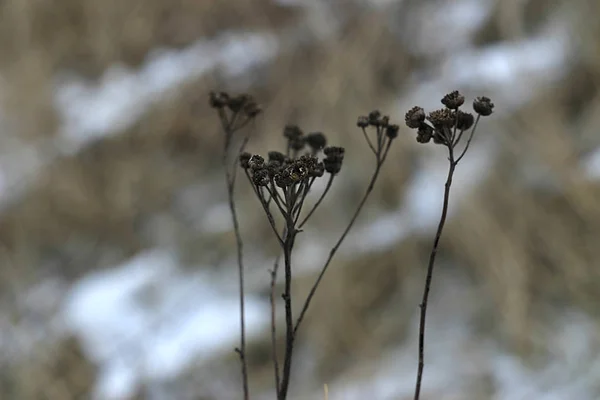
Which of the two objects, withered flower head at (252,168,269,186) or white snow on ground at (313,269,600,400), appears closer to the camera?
withered flower head at (252,168,269,186)

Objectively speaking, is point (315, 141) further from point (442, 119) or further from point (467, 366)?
point (467, 366)

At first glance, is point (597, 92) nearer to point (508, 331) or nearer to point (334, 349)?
point (508, 331)

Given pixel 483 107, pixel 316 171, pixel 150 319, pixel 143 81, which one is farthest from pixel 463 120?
pixel 143 81

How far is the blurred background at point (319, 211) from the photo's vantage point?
80cm

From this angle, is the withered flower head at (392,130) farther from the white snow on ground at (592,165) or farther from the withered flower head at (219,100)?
the white snow on ground at (592,165)

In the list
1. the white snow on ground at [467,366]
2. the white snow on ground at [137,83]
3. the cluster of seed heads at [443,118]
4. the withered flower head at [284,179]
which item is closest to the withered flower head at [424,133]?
the cluster of seed heads at [443,118]

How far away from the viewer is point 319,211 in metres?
0.96

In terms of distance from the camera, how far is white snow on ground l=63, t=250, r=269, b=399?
855mm

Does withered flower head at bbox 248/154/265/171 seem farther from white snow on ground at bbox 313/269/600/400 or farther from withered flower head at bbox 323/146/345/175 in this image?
white snow on ground at bbox 313/269/600/400

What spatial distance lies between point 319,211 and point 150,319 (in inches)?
14.7

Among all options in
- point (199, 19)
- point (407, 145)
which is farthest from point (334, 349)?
point (199, 19)

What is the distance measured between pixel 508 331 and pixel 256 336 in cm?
41

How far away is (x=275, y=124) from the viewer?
3.34ft

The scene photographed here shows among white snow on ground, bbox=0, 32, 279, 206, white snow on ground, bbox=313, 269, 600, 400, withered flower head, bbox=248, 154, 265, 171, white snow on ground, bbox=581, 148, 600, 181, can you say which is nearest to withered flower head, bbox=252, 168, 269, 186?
withered flower head, bbox=248, 154, 265, 171
